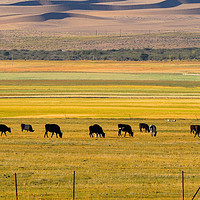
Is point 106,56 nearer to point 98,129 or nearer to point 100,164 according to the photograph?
point 98,129

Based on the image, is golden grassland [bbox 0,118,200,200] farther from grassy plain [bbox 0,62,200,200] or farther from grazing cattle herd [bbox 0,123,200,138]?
grazing cattle herd [bbox 0,123,200,138]

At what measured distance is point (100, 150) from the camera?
77.9 ft

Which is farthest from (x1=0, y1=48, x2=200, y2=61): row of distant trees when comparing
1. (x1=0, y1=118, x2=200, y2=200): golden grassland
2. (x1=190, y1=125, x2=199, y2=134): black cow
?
(x1=0, y1=118, x2=200, y2=200): golden grassland

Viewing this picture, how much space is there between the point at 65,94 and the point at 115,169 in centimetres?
4078

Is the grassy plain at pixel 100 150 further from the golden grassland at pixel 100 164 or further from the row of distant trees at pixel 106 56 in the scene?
the row of distant trees at pixel 106 56

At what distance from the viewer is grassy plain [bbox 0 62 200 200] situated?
16.3 metres

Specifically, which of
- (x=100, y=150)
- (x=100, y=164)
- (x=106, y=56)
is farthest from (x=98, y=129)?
(x=106, y=56)

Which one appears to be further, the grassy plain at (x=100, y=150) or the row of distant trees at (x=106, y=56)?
the row of distant trees at (x=106, y=56)

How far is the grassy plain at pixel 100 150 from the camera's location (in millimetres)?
16312

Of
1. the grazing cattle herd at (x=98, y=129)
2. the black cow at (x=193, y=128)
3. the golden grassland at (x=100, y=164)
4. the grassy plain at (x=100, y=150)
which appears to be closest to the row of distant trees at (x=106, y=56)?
the grassy plain at (x=100, y=150)

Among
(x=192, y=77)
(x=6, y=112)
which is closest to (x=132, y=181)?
(x=6, y=112)

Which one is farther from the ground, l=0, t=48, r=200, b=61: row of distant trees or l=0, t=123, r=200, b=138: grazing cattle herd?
l=0, t=48, r=200, b=61: row of distant trees

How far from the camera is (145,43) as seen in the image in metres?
183

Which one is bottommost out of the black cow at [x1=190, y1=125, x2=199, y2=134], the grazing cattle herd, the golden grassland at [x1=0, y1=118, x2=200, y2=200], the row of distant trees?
the golden grassland at [x1=0, y1=118, x2=200, y2=200]
